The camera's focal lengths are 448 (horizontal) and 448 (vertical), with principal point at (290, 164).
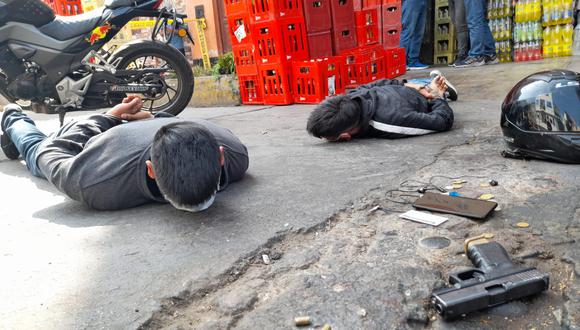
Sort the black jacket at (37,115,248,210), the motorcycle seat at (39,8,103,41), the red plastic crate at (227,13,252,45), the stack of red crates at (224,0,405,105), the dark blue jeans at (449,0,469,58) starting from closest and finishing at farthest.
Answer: the black jacket at (37,115,248,210) → the motorcycle seat at (39,8,103,41) → the stack of red crates at (224,0,405,105) → the red plastic crate at (227,13,252,45) → the dark blue jeans at (449,0,469,58)

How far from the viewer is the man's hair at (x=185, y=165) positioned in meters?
1.79

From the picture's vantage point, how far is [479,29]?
604 cm

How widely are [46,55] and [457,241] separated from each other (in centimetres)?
376

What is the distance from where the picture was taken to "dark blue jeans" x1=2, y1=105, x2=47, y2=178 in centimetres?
288

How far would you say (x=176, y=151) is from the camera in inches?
70.9

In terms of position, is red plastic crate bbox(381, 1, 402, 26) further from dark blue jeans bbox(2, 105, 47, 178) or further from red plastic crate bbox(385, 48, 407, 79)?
dark blue jeans bbox(2, 105, 47, 178)

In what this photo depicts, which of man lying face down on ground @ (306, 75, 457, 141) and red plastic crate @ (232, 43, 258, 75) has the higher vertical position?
red plastic crate @ (232, 43, 258, 75)

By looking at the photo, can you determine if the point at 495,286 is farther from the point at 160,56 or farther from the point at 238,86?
the point at 238,86

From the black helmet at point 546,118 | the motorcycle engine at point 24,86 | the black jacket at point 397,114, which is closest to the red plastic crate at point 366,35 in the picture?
the black jacket at point 397,114

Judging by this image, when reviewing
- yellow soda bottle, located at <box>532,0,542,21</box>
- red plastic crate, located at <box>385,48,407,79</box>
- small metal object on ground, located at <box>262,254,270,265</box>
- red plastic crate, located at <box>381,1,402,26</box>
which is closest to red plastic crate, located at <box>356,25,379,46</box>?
red plastic crate, located at <box>385,48,407,79</box>

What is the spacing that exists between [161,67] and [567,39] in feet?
17.4

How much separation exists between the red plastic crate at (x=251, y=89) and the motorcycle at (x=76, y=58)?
1.45 metres

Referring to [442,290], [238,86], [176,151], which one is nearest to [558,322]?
[442,290]

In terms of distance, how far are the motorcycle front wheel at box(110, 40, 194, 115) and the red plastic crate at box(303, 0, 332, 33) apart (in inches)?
62.1
